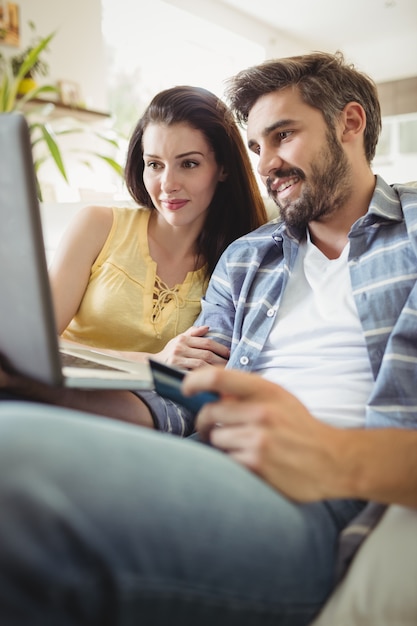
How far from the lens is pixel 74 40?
4535 millimetres

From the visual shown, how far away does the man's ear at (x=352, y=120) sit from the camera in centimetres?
132

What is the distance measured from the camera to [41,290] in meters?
0.64

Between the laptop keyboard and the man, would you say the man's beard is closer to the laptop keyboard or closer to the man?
the man

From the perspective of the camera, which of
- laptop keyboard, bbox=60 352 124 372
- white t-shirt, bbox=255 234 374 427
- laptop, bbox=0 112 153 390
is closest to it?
laptop, bbox=0 112 153 390

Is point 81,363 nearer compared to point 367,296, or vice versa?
point 81,363

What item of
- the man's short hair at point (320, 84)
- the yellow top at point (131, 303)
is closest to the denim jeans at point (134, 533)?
the yellow top at point (131, 303)

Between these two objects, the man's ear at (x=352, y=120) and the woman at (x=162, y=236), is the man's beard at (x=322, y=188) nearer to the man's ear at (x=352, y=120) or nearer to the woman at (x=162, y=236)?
the man's ear at (x=352, y=120)

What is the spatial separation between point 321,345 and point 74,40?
432 centimetres

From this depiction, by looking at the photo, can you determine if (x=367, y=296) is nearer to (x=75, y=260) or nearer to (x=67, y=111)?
(x=75, y=260)

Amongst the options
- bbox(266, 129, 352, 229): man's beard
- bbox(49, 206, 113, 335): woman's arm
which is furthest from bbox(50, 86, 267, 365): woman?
bbox(266, 129, 352, 229): man's beard

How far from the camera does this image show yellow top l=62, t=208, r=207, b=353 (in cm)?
144

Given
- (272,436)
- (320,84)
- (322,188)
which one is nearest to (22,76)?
(320,84)

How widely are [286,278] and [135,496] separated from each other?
2.45 ft

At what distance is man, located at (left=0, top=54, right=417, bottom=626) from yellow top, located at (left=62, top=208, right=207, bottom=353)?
0.42 m
